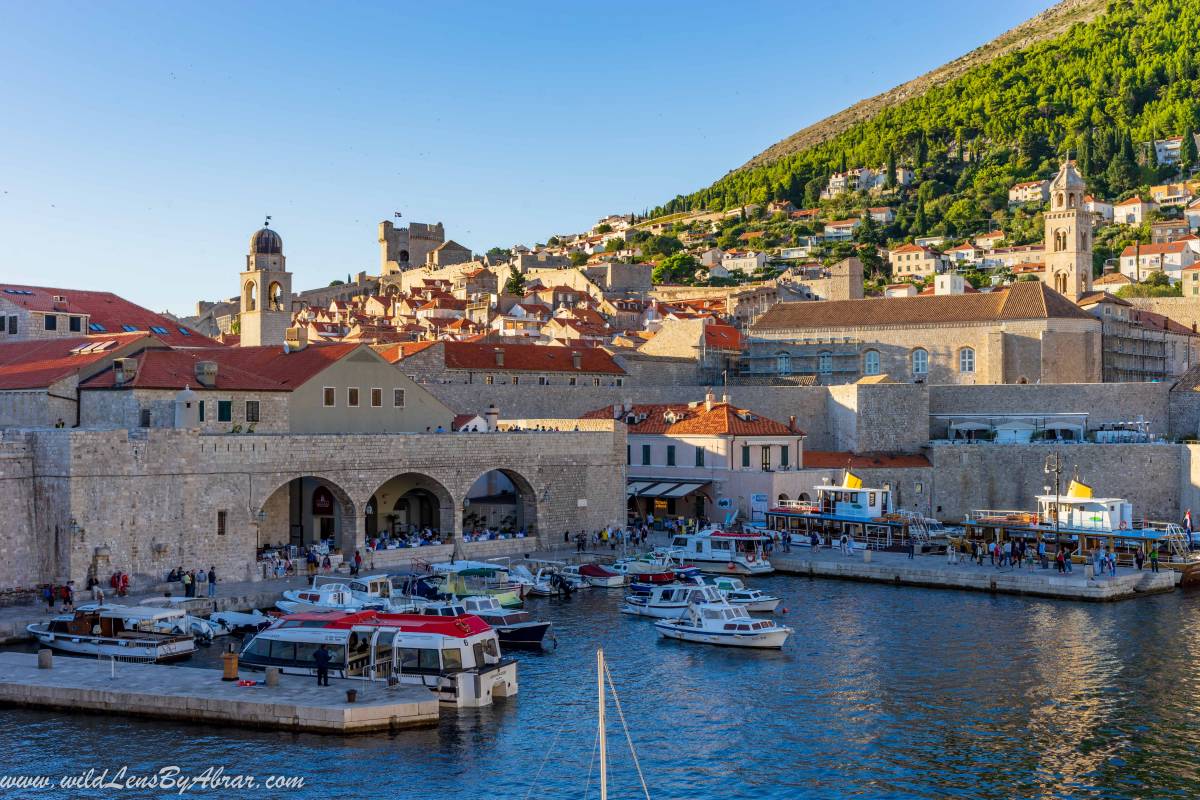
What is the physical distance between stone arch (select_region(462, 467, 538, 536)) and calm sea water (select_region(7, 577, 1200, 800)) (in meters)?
9.96

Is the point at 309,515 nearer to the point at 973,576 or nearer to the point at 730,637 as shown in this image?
the point at 730,637

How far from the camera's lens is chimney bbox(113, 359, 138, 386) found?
29766mm

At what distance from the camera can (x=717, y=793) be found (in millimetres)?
16562

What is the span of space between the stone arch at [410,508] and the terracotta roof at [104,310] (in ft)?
31.1

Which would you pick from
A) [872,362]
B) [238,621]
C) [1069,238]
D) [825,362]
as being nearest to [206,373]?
[238,621]

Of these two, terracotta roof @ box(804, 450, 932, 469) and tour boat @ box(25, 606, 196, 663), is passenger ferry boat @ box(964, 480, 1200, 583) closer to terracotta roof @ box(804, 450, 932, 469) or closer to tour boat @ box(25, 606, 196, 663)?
terracotta roof @ box(804, 450, 932, 469)

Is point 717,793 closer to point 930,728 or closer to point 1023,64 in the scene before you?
point 930,728

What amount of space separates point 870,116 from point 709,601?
593ft

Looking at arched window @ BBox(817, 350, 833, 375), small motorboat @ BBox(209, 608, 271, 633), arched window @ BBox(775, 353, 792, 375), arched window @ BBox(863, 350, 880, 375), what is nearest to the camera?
small motorboat @ BBox(209, 608, 271, 633)

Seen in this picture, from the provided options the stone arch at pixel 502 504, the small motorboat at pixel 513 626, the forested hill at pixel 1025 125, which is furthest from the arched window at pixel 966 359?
the forested hill at pixel 1025 125

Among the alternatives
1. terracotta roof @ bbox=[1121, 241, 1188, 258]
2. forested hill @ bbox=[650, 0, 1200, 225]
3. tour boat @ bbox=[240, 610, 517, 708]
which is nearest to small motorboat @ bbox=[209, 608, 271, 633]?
tour boat @ bbox=[240, 610, 517, 708]

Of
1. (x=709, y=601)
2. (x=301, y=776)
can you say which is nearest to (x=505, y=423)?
(x=709, y=601)

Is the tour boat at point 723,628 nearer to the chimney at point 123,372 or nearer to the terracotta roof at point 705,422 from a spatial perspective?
the chimney at point 123,372

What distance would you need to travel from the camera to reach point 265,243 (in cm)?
4347
